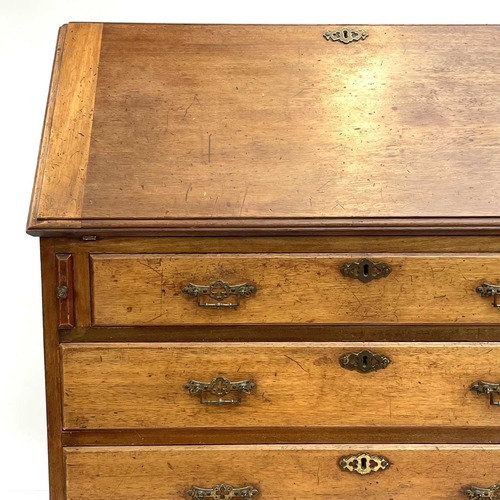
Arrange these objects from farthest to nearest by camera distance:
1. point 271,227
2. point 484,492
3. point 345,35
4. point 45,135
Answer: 1. point 345,35
2. point 45,135
3. point 484,492
4. point 271,227

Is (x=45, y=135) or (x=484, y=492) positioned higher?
(x=45, y=135)

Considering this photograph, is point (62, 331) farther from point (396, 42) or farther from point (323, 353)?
point (396, 42)

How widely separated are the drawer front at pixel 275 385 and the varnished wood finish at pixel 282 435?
0.02 metres

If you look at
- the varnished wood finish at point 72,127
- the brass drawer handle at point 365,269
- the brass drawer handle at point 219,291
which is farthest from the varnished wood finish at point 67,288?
the brass drawer handle at point 365,269

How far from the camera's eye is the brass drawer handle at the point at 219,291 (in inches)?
79.7

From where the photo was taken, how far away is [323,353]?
2.09 m

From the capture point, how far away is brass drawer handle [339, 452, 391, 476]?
2.14 m

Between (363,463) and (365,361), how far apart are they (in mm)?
294

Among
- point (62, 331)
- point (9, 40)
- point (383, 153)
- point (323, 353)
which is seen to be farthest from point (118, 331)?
point (9, 40)

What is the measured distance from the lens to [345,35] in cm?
255

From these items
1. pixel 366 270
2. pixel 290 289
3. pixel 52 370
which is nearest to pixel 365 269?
pixel 366 270

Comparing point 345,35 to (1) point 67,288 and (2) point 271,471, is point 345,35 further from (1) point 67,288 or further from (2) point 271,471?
(2) point 271,471

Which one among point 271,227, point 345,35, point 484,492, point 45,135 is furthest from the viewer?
point 345,35

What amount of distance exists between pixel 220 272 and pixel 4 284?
1466 millimetres
